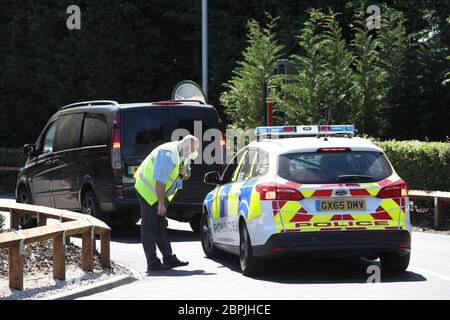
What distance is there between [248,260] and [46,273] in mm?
2260

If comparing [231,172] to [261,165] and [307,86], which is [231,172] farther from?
[307,86]

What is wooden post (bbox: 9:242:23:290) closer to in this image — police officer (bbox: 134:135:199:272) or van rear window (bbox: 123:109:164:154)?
police officer (bbox: 134:135:199:272)

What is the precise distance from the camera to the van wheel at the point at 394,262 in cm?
1195

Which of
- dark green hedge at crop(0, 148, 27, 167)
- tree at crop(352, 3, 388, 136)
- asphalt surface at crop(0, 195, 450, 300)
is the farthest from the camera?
dark green hedge at crop(0, 148, 27, 167)

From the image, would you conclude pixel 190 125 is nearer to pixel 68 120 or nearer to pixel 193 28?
pixel 68 120

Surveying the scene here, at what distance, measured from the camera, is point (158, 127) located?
1684 cm

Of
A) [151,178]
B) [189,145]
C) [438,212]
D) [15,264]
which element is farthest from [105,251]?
[438,212]

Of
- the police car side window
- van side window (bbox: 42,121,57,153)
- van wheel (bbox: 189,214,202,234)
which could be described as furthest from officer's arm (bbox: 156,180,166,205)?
van side window (bbox: 42,121,57,153)

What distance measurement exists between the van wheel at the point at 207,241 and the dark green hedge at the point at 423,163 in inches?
257

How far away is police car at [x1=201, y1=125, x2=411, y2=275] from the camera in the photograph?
11.4 metres

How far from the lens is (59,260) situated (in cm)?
1145

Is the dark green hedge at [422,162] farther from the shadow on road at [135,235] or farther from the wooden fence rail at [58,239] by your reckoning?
the wooden fence rail at [58,239]

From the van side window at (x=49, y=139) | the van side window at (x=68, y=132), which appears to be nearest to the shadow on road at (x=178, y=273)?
the van side window at (x=68, y=132)

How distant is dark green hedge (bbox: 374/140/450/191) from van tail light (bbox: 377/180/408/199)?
7.90 metres
